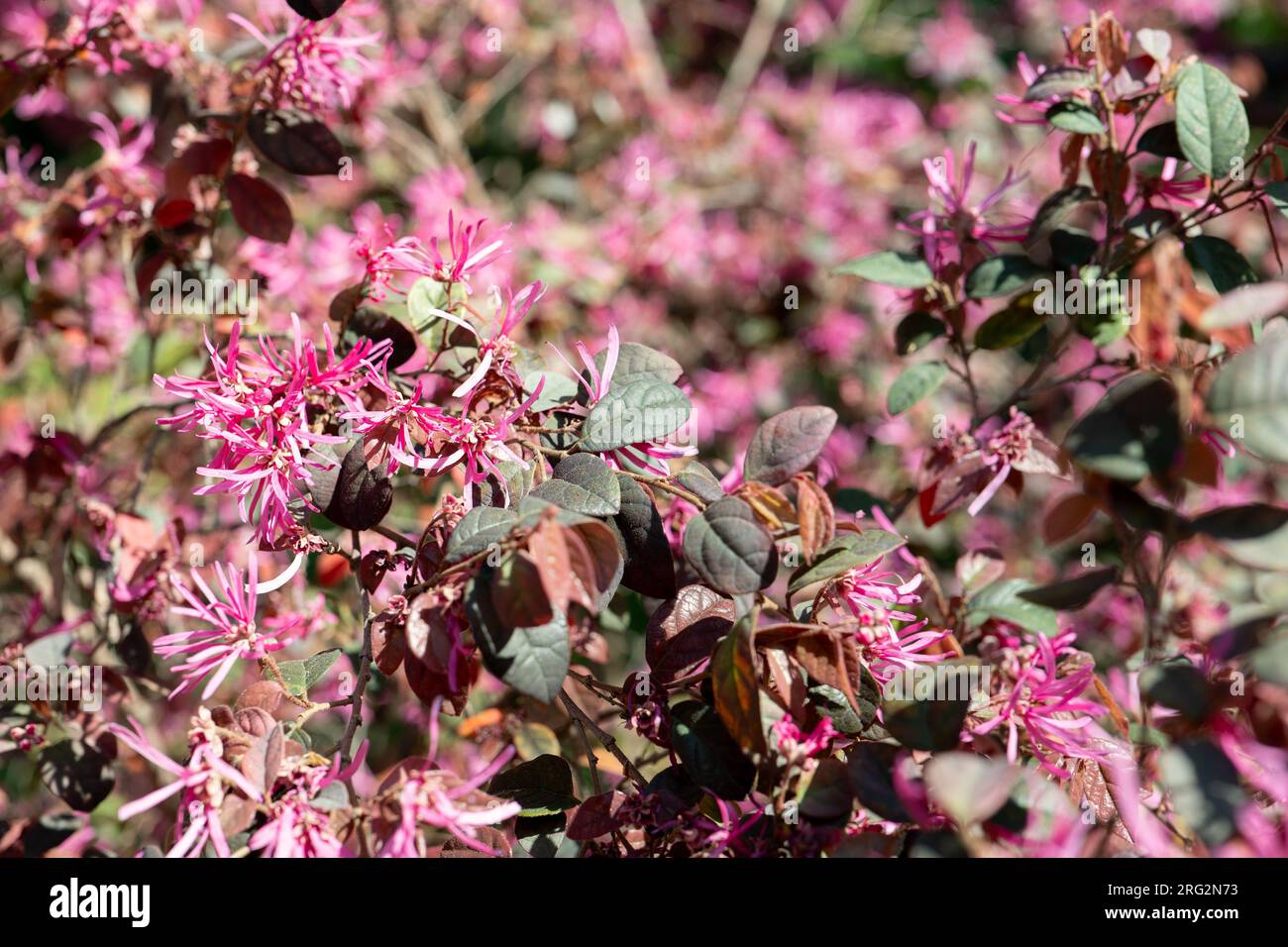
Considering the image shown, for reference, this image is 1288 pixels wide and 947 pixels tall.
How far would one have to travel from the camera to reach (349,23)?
1060 mm

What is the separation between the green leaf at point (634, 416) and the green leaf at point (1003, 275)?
1.31 ft

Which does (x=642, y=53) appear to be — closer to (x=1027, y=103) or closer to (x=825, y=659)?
(x=1027, y=103)

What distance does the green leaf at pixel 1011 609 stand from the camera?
2.79 ft

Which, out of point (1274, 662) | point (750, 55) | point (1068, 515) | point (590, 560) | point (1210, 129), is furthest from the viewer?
point (750, 55)

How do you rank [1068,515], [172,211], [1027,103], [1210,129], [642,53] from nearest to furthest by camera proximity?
[1068,515], [1210,129], [1027,103], [172,211], [642,53]

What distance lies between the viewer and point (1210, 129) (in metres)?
0.86

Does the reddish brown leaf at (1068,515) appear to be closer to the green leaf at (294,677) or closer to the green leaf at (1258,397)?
the green leaf at (1258,397)

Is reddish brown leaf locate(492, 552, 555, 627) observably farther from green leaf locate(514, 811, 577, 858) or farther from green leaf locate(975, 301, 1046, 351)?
green leaf locate(975, 301, 1046, 351)

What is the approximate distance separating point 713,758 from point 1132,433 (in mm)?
382

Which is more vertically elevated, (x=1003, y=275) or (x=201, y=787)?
(x=1003, y=275)

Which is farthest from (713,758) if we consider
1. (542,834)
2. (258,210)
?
(258,210)

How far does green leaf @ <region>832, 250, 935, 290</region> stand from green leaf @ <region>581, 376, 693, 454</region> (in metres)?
0.30

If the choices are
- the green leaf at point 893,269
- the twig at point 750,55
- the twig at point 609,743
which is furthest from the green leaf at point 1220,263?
the twig at point 750,55
